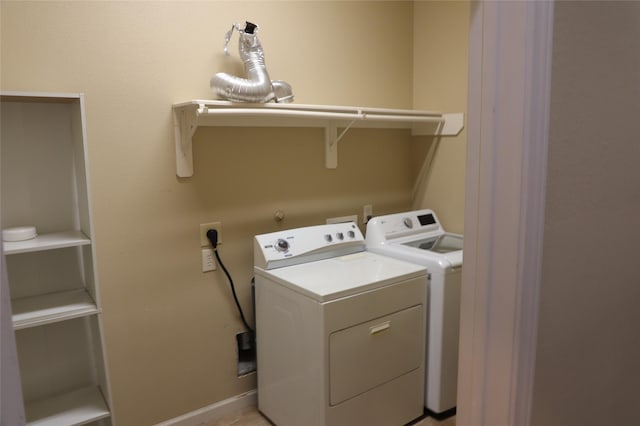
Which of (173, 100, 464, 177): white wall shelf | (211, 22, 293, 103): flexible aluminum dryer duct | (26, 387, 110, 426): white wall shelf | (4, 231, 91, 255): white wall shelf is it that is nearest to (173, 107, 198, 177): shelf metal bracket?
(173, 100, 464, 177): white wall shelf

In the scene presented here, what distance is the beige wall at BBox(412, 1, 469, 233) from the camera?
266 centimetres

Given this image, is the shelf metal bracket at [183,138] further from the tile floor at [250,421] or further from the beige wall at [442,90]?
the beige wall at [442,90]

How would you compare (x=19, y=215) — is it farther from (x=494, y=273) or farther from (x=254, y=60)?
(x=494, y=273)

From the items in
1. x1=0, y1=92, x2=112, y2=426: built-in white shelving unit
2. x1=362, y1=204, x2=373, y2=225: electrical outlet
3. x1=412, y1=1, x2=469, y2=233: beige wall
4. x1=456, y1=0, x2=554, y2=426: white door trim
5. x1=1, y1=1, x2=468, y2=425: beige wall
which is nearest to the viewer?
x1=456, y1=0, x2=554, y2=426: white door trim

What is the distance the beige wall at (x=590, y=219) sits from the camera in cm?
87

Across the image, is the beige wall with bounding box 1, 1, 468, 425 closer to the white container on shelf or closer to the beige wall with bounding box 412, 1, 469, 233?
the beige wall with bounding box 412, 1, 469, 233

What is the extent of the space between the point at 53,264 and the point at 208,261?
653 mm

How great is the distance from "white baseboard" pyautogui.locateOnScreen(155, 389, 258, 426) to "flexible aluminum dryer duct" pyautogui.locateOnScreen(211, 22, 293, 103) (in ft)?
4.97

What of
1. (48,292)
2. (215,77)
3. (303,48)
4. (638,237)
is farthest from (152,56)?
(638,237)

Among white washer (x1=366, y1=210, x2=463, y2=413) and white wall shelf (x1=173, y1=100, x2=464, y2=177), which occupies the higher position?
white wall shelf (x1=173, y1=100, x2=464, y2=177)

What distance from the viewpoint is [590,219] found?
978 millimetres

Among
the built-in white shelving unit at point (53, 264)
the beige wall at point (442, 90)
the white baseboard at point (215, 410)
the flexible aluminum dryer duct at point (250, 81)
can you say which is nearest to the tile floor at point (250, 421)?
the white baseboard at point (215, 410)

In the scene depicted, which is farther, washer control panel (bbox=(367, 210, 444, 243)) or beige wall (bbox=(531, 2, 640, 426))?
washer control panel (bbox=(367, 210, 444, 243))

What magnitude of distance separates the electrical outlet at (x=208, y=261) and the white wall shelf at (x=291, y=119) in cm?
39
